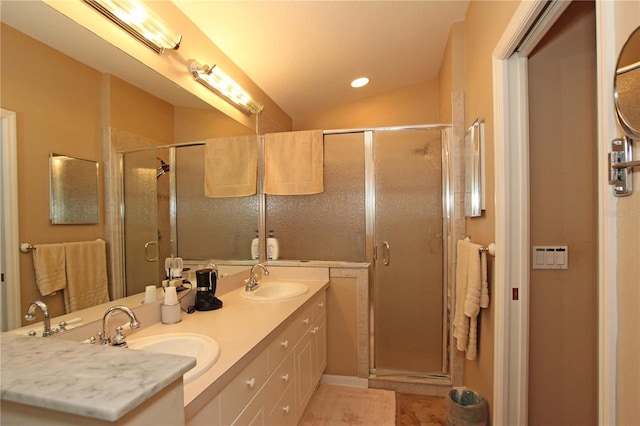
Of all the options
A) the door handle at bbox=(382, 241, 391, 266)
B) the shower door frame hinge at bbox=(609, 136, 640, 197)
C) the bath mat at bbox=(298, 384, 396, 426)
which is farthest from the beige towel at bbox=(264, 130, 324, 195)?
the shower door frame hinge at bbox=(609, 136, 640, 197)

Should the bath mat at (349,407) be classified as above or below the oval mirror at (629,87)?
below

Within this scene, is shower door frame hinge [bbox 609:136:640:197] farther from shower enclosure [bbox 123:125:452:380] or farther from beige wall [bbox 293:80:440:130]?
beige wall [bbox 293:80:440:130]

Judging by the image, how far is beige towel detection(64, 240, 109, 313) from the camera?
103 cm

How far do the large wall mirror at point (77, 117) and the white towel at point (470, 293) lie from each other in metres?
1.59

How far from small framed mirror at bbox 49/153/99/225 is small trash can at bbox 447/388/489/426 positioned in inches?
76.9

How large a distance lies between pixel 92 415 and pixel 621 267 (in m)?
1.05

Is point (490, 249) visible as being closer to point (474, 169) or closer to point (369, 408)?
point (474, 169)

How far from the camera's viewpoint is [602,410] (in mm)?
732

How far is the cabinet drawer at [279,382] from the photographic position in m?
1.26

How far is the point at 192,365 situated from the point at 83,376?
16cm

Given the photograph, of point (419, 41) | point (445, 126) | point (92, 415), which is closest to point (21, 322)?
point (92, 415)

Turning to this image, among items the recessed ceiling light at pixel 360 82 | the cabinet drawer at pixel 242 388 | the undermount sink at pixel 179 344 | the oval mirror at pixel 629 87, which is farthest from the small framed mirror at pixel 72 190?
the recessed ceiling light at pixel 360 82

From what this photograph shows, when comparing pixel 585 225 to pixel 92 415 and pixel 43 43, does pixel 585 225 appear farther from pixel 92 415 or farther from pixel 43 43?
pixel 43 43

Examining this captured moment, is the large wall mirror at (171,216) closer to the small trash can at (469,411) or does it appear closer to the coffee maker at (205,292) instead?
the coffee maker at (205,292)
